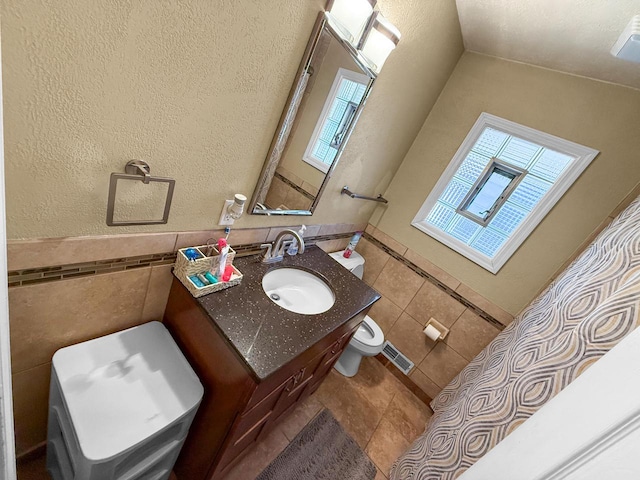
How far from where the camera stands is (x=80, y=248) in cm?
76

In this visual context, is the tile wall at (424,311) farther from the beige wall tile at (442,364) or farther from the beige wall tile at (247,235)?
the beige wall tile at (247,235)

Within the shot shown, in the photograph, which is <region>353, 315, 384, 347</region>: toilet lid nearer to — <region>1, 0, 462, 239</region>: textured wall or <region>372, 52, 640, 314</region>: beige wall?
<region>372, 52, 640, 314</region>: beige wall

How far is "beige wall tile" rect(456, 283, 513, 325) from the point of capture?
1.73 meters

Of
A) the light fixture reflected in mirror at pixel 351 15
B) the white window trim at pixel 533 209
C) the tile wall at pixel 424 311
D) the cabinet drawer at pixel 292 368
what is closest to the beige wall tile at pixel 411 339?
the tile wall at pixel 424 311

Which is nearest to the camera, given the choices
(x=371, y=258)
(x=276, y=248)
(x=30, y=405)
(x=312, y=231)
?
(x=30, y=405)

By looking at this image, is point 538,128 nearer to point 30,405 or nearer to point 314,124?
point 314,124

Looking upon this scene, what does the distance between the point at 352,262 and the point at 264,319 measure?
3.64ft

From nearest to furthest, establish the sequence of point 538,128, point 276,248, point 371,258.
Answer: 1. point 276,248
2. point 538,128
3. point 371,258

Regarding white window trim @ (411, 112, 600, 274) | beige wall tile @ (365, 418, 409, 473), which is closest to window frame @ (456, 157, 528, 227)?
white window trim @ (411, 112, 600, 274)

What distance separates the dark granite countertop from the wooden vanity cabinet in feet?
0.10

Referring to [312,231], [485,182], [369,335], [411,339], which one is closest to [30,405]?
[312,231]

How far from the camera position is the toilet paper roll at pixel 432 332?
1.90m

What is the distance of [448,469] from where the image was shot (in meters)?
1.09

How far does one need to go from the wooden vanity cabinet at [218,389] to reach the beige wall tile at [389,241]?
1182 millimetres
